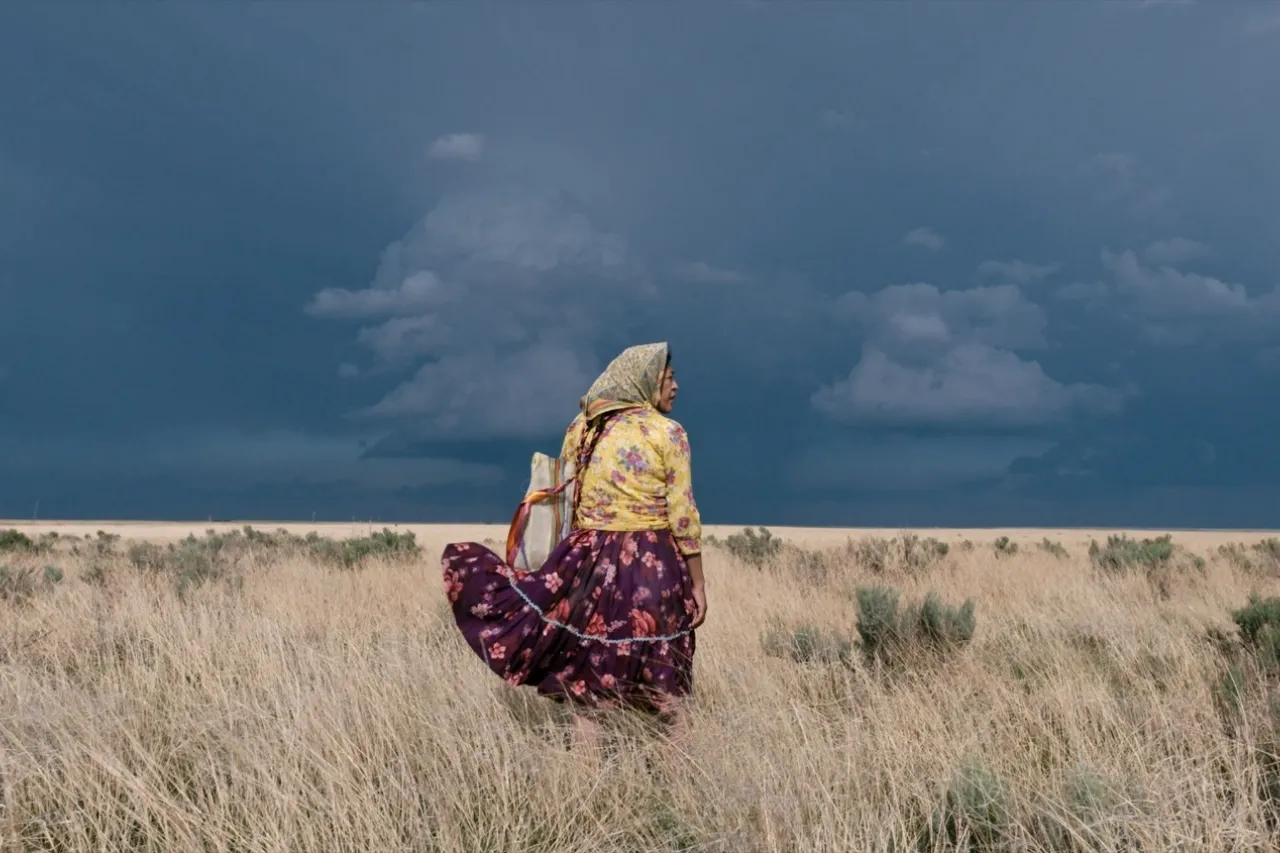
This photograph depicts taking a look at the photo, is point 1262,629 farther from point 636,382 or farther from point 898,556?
point 898,556

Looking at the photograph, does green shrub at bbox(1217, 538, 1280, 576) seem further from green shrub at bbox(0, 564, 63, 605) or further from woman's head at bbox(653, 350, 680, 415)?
green shrub at bbox(0, 564, 63, 605)

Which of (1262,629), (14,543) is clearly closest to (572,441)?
(1262,629)

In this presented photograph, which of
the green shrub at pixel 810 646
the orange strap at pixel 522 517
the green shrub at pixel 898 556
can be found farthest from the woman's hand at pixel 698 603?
the green shrub at pixel 898 556

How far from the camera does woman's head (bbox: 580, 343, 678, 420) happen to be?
4.58 meters

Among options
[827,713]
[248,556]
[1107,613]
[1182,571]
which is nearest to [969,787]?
[827,713]

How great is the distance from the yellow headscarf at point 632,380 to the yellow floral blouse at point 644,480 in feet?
0.26

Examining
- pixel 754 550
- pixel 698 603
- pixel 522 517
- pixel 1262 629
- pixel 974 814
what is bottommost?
pixel 974 814

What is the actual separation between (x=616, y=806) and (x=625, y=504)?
142 centimetres

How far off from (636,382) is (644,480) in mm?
491

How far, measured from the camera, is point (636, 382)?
457cm

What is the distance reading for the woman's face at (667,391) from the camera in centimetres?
465

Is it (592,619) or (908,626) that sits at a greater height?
(592,619)

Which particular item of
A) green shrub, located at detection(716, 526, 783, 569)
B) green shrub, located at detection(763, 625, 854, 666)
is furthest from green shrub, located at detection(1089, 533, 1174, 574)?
green shrub, located at detection(763, 625, 854, 666)

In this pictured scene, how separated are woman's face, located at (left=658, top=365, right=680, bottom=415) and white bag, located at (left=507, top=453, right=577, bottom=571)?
0.58m
